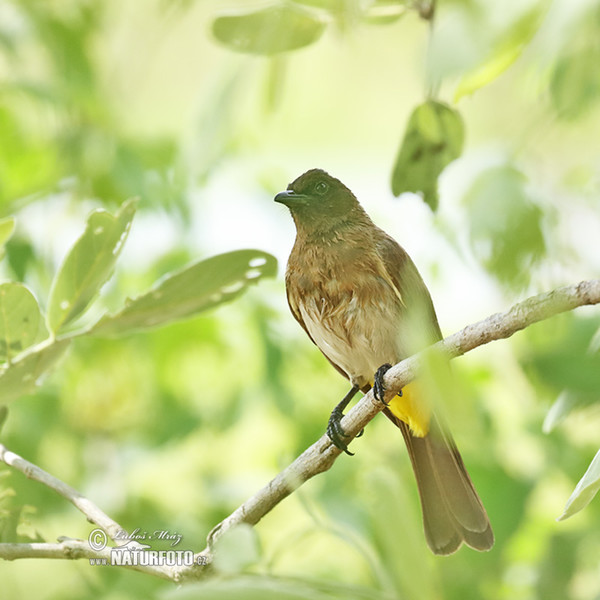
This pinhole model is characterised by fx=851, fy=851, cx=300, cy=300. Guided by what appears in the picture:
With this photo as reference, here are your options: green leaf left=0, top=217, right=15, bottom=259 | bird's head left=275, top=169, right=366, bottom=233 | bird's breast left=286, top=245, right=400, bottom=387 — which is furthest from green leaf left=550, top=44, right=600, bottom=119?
bird's head left=275, top=169, right=366, bottom=233

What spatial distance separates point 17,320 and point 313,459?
58 centimetres

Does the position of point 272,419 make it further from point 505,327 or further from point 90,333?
point 505,327

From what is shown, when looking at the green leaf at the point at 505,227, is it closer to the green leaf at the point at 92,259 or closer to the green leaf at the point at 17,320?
the green leaf at the point at 92,259

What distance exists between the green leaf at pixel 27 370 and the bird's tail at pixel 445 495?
1254 mm

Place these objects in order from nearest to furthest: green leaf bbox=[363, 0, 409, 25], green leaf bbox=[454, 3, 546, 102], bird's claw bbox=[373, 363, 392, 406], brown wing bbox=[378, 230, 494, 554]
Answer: green leaf bbox=[454, 3, 546, 102], green leaf bbox=[363, 0, 409, 25], bird's claw bbox=[373, 363, 392, 406], brown wing bbox=[378, 230, 494, 554]

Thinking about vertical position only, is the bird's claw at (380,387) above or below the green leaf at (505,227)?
above

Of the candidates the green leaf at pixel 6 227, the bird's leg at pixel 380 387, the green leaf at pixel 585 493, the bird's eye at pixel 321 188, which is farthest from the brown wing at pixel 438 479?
the green leaf at pixel 585 493

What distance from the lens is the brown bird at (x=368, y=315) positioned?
2.47 metres

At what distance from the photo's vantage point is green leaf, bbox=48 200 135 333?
4.40ft

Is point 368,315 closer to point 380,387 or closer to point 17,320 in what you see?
point 380,387

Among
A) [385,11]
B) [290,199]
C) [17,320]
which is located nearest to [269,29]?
[385,11]

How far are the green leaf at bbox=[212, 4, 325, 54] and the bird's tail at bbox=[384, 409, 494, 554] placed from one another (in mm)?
1362

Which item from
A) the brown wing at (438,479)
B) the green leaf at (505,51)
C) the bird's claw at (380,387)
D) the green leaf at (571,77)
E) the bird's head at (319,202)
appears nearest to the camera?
the green leaf at (505,51)

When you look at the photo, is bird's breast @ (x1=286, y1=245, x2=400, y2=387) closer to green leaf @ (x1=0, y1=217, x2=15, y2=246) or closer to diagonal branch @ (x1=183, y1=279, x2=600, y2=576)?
diagonal branch @ (x1=183, y1=279, x2=600, y2=576)
